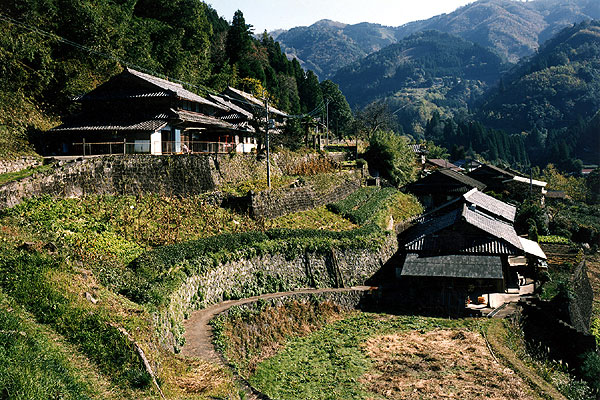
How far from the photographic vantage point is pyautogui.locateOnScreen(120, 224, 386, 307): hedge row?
14477mm

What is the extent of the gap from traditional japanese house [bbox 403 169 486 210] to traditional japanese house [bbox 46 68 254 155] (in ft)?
81.2

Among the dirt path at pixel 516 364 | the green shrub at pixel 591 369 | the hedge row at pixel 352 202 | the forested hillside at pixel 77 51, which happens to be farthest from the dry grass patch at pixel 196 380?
the hedge row at pixel 352 202

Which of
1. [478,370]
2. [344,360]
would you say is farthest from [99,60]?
[478,370]

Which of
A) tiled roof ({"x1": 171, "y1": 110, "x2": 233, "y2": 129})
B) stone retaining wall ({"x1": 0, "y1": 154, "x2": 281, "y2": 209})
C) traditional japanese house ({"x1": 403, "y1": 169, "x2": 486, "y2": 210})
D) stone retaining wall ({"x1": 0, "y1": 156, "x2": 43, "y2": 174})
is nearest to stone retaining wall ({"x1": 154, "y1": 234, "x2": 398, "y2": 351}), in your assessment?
stone retaining wall ({"x1": 0, "y1": 154, "x2": 281, "y2": 209})

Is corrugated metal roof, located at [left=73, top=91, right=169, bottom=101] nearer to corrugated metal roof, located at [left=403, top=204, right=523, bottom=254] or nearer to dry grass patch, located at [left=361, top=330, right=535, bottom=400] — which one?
corrugated metal roof, located at [left=403, top=204, right=523, bottom=254]

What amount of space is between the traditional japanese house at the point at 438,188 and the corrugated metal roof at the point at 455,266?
840 inches

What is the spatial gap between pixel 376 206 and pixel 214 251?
2021 centimetres

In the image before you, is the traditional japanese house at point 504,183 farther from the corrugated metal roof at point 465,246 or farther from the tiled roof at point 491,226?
the corrugated metal roof at point 465,246

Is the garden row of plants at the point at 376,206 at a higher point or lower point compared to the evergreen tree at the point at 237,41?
lower

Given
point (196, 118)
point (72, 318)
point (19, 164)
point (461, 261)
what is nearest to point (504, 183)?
point (461, 261)

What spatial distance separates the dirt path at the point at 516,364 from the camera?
1552 cm

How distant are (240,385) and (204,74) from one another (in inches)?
1867

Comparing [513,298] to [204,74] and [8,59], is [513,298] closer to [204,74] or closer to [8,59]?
[8,59]

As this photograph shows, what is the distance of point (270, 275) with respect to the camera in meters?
21.8
